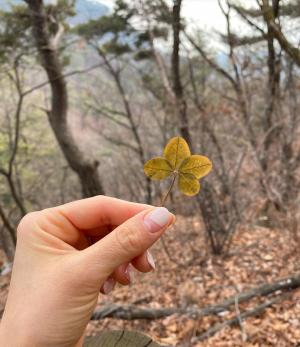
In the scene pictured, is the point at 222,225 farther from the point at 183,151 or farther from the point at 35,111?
the point at 35,111

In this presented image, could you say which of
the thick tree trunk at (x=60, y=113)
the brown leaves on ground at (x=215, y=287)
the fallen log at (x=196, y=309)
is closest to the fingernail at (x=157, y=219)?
the brown leaves on ground at (x=215, y=287)

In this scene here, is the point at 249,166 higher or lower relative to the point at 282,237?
higher

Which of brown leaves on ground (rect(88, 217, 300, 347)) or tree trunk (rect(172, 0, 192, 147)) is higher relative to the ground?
tree trunk (rect(172, 0, 192, 147))

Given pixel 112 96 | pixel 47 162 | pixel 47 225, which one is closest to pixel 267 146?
pixel 47 225

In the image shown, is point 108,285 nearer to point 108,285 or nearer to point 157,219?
point 108,285

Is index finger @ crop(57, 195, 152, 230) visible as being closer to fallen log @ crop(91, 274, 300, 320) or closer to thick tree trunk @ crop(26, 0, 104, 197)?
fallen log @ crop(91, 274, 300, 320)

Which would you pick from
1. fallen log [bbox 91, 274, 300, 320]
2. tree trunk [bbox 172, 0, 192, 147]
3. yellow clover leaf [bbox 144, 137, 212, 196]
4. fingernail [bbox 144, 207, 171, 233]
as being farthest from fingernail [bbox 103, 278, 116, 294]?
tree trunk [bbox 172, 0, 192, 147]

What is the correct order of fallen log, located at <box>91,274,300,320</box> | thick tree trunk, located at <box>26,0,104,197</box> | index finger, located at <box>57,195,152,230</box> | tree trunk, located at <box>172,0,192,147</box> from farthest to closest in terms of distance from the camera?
thick tree trunk, located at <box>26,0,104,197</box> < tree trunk, located at <box>172,0,192,147</box> < fallen log, located at <box>91,274,300,320</box> < index finger, located at <box>57,195,152,230</box>
